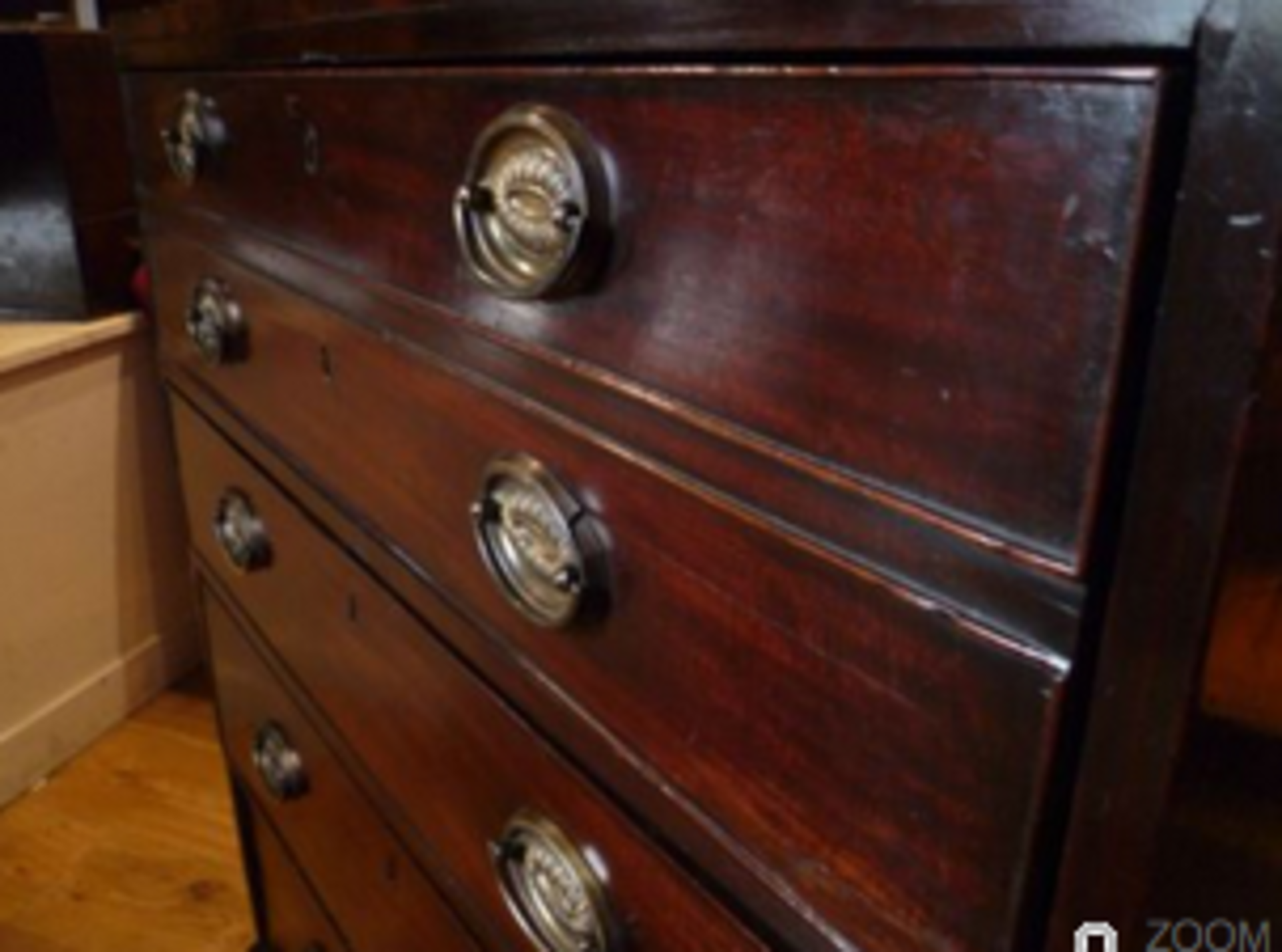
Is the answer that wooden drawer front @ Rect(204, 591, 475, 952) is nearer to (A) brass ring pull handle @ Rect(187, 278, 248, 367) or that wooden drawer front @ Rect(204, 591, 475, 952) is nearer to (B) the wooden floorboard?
(A) brass ring pull handle @ Rect(187, 278, 248, 367)

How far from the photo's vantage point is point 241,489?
0.90 m

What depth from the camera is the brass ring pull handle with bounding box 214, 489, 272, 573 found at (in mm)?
868

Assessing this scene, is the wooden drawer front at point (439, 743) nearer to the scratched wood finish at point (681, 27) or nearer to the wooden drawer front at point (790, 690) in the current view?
the wooden drawer front at point (790, 690)

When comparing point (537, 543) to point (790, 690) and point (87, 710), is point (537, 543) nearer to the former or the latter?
point (790, 690)

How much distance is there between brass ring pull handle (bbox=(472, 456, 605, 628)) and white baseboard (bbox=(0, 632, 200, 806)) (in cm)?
157

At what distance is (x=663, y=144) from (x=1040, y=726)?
220 mm

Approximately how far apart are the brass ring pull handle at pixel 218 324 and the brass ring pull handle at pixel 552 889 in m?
0.47

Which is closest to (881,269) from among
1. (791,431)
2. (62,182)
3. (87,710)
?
(791,431)

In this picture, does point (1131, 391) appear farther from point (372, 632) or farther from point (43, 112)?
point (43, 112)

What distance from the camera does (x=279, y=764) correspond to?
36.5 inches

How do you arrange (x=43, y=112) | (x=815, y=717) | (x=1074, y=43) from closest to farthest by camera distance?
(x=1074, y=43) → (x=815, y=717) → (x=43, y=112)

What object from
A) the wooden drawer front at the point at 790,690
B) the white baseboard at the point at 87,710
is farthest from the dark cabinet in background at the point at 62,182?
the wooden drawer front at the point at 790,690

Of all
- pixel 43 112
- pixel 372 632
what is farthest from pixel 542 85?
pixel 43 112

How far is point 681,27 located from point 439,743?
445 millimetres
